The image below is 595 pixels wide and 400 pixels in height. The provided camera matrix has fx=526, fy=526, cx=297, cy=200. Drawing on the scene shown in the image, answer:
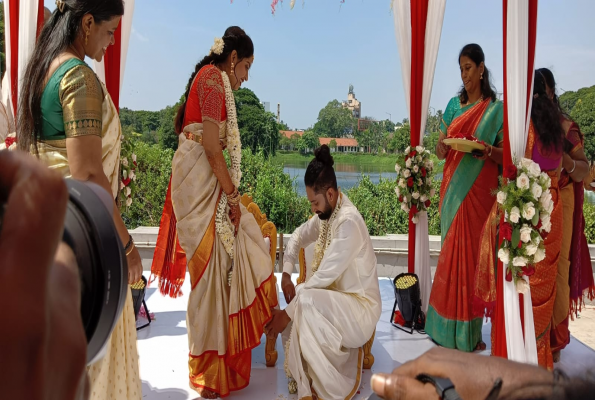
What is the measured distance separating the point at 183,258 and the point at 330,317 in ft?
3.47

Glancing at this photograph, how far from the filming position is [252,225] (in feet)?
11.2

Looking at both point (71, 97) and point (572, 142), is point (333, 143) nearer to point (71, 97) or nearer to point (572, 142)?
point (572, 142)

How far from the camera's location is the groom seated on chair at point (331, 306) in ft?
9.82

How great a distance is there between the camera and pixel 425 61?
4.30 metres

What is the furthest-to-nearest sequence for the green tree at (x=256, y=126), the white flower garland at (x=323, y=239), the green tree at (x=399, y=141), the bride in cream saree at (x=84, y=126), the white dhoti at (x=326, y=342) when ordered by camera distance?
the green tree at (x=256, y=126)
the green tree at (x=399, y=141)
the white flower garland at (x=323, y=239)
the white dhoti at (x=326, y=342)
the bride in cream saree at (x=84, y=126)

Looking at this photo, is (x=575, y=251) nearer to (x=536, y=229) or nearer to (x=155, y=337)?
(x=536, y=229)

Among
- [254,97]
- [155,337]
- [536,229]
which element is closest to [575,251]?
[536,229]

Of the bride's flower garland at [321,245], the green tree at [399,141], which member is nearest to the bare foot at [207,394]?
the bride's flower garland at [321,245]

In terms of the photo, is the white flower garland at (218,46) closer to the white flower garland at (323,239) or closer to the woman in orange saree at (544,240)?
the white flower garland at (323,239)

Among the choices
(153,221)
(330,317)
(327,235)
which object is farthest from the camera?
(153,221)

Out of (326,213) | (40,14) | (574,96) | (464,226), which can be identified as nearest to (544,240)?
(464,226)

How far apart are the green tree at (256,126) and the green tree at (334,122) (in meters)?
3.19

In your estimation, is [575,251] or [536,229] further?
[575,251]

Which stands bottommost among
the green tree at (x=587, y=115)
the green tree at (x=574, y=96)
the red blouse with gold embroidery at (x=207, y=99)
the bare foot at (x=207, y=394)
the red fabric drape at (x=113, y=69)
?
the bare foot at (x=207, y=394)
